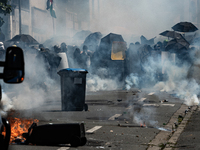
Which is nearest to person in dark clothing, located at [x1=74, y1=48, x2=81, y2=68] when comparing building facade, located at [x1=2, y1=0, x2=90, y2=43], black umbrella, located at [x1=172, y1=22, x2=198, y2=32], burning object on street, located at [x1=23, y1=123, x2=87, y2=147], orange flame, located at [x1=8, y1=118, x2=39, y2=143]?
orange flame, located at [x1=8, y1=118, x2=39, y2=143]

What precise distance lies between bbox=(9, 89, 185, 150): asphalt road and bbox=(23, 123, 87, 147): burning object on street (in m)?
0.09

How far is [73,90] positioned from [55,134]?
14.3 feet

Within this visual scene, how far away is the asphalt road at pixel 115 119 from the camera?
6262 mm

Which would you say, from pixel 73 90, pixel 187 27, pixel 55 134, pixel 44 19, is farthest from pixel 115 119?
pixel 44 19

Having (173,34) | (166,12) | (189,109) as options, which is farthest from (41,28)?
(189,109)

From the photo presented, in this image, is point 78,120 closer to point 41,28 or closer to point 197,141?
point 197,141

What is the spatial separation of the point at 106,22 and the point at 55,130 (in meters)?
49.2

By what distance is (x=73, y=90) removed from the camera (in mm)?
10211

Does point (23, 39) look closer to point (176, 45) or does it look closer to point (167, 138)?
point (176, 45)

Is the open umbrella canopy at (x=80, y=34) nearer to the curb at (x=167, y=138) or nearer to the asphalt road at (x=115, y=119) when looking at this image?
the asphalt road at (x=115, y=119)

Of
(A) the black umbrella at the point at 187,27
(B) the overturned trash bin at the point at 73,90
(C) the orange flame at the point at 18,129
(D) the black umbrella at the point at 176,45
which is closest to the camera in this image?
(C) the orange flame at the point at 18,129

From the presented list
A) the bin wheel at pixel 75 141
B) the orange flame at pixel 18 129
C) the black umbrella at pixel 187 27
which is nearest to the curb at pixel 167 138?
the bin wheel at pixel 75 141

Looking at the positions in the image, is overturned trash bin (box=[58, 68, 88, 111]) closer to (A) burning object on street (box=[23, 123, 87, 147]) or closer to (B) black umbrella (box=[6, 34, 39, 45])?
(A) burning object on street (box=[23, 123, 87, 147])

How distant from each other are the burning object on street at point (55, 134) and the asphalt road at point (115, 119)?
3.7 inches
